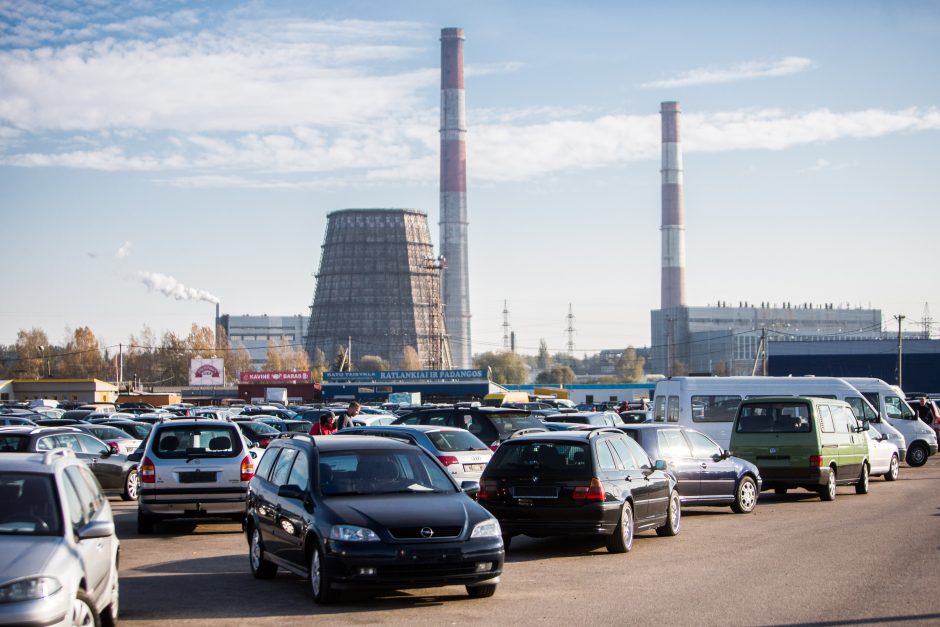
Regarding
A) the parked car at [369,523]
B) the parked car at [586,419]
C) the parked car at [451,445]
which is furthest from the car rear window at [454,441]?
the parked car at [586,419]

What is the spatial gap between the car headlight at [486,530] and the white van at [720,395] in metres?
20.4

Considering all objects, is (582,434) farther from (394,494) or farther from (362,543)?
(362,543)

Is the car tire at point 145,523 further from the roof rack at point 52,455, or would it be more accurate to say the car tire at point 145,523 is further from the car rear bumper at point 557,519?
the roof rack at point 52,455

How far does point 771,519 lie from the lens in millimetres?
19984

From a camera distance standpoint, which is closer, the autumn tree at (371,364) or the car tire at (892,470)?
the car tire at (892,470)

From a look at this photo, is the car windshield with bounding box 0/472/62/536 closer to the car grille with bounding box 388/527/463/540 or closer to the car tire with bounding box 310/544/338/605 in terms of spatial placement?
the car tire with bounding box 310/544/338/605

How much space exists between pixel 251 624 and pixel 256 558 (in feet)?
9.46

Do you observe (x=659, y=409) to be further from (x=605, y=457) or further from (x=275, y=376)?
(x=275, y=376)

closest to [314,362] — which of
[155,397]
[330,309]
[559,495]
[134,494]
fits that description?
[330,309]

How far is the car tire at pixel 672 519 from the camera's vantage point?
17.0 m

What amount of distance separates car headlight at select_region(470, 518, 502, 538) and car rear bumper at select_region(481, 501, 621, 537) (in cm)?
351

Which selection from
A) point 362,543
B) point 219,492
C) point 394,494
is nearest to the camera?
point 362,543

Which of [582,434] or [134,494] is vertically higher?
[582,434]

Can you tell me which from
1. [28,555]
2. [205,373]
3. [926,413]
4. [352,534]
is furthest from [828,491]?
[205,373]
